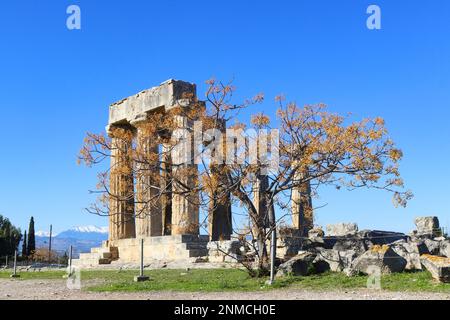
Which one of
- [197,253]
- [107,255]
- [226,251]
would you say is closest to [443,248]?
[226,251]

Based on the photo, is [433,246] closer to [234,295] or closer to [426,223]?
[234,295]

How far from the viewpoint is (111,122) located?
112ft

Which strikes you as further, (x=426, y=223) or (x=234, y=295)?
(x=426, y=223)

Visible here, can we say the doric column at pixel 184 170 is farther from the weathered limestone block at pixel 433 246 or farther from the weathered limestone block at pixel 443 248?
the weathered limestone block at pixel 443 248

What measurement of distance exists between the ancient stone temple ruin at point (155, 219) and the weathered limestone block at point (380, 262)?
34.0 ft

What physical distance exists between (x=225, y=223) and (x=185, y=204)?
3529 millimetres

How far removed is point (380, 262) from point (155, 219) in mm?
18663

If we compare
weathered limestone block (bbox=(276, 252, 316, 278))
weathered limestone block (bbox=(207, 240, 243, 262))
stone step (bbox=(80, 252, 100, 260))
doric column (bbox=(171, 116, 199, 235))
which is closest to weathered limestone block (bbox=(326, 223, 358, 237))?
weathered limestone block (bbox=(207, 240, 243, 262))

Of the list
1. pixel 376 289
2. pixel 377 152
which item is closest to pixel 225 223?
pixel 377 152

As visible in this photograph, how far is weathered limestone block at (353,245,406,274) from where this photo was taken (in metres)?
15.4

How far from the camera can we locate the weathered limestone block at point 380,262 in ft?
50.5

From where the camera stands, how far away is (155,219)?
106 ft

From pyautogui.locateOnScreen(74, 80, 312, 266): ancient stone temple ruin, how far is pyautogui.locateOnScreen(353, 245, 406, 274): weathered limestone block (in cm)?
1038
